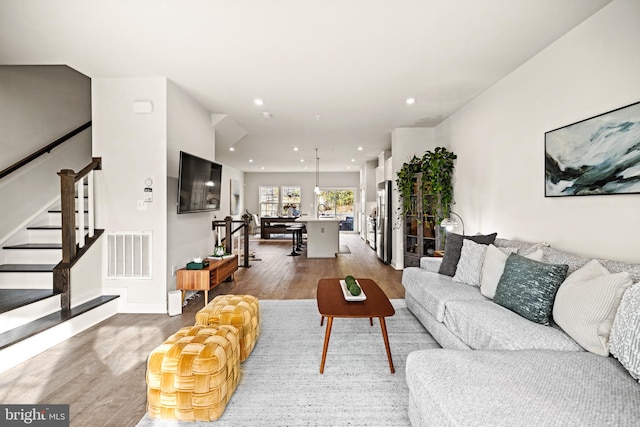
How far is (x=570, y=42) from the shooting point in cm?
254

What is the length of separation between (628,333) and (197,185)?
13.7 feet

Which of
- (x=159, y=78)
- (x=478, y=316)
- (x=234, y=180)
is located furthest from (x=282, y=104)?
(x=234, y=180)

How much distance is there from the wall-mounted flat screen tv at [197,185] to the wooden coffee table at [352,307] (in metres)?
2.09

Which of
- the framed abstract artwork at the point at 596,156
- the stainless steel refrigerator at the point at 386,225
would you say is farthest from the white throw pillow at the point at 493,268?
the stainless steel refrigerator at the point at 386,225

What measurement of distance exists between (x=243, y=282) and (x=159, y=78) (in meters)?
3.16

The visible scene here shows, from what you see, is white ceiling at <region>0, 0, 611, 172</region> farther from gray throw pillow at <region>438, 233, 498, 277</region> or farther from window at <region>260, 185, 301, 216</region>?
window at <region>260, 185, 301, 216</region>

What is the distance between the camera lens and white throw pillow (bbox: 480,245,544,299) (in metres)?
2.50

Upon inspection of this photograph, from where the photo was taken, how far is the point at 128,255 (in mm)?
3596

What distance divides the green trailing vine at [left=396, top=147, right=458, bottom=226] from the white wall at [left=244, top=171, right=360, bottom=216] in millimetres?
7825

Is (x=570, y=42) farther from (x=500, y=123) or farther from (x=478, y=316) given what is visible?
(x=478, y=316)

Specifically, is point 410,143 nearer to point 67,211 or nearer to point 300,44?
point 300,44

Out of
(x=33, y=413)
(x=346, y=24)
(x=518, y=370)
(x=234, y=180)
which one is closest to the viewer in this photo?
(x=518, y=370)

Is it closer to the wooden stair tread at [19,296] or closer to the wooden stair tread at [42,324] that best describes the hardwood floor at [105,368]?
the wooden stair tread at [42,324]

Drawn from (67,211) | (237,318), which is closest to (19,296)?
(67,211)
